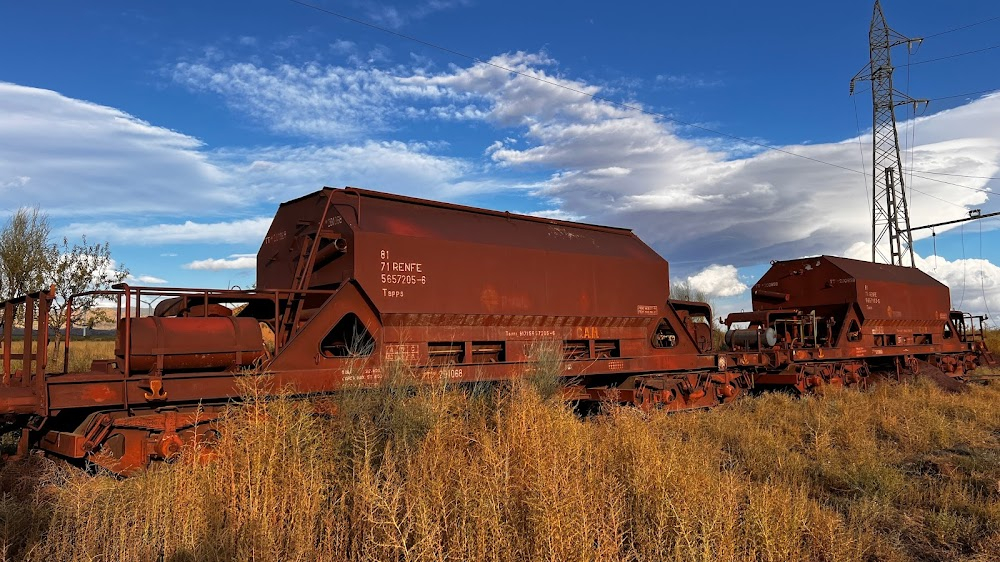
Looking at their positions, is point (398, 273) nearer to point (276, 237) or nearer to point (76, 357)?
point (276, 237)

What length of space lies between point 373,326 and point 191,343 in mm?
2448

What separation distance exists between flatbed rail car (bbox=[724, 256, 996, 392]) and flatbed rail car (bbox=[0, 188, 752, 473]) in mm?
3289

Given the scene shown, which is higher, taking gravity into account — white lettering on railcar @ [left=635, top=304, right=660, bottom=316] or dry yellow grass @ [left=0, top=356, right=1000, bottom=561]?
white lettering on railcar @ [left=635, top=304, right=660, bottom=316]

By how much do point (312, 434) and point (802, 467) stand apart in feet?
20.7

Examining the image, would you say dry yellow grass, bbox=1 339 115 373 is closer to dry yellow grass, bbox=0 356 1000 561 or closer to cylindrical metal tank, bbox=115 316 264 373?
cylindrical metal tank, bbox=115 316 264 373

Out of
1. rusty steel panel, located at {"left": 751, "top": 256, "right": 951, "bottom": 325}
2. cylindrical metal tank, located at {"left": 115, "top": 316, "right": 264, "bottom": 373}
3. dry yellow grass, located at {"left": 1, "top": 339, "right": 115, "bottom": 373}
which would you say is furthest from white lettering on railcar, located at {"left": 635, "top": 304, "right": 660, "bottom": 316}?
dry yellow grass, located at {"left": 1, "top": 339, "right": 115, "bottom": 373}

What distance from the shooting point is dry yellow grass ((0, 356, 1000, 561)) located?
456cm

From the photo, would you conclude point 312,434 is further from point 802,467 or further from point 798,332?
point 798,332

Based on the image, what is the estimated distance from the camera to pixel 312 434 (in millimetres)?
6270

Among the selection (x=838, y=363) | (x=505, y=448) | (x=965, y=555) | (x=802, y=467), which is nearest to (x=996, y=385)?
(x=838, y=363)

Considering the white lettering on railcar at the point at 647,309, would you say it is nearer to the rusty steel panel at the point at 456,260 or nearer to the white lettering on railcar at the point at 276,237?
the rusty steel panel at the point at 456,260

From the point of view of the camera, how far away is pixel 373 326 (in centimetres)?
912

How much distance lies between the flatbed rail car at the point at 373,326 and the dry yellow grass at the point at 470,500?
2.56 feet

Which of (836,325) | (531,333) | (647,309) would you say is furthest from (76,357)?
(836,325)
